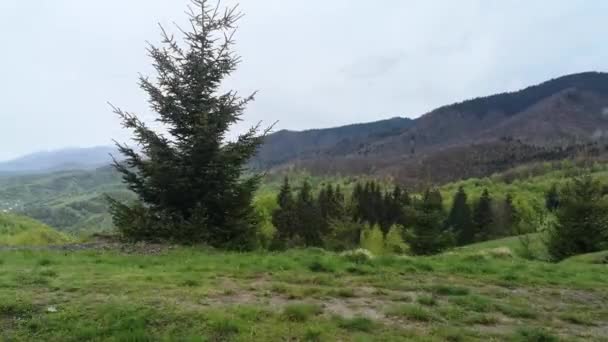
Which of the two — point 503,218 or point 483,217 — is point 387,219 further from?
point 503,218

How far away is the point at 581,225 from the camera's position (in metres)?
27.3

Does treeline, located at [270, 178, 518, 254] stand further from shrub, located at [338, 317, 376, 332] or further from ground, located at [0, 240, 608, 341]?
shrub, located at [338, 317, 376, 332]

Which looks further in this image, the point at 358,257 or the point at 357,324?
the point at 358,257

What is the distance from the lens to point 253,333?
21.7 feet

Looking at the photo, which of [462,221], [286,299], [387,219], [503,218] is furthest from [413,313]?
[503,218]

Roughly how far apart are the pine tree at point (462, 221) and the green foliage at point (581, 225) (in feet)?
193

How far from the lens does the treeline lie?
38125 mm

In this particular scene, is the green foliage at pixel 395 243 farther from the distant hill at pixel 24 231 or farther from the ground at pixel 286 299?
the ground at pixel 286 299

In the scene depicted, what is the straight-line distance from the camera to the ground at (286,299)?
680 centimetres

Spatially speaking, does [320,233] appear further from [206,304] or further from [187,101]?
[206,304]

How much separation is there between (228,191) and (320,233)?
1928 inches

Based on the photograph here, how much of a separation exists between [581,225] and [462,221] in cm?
6356

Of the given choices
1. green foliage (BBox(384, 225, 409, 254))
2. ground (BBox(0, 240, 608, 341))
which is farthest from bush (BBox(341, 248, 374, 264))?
green foliage (BBox(384, 225, 409, 254))

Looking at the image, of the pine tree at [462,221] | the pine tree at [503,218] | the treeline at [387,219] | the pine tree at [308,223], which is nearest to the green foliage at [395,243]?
the treeline at [387,219]
